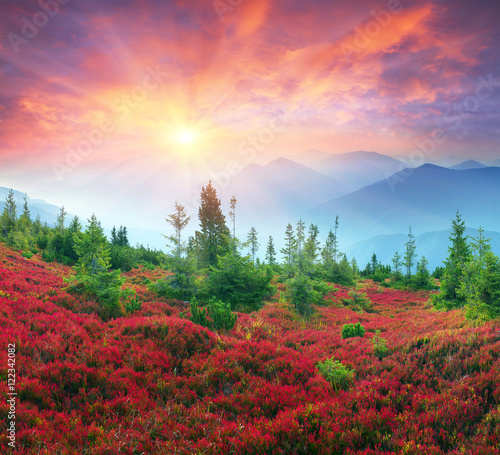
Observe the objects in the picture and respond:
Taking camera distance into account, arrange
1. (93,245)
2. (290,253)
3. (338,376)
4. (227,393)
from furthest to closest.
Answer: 1. (290,253)
2. (93,245)
3. (338,376)
4. (227,393)

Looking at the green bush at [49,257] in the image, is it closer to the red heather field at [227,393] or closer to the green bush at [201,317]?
the red heather field at [227,393]

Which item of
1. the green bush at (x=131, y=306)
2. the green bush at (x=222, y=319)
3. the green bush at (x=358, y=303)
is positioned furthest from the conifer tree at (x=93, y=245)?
the green bush at (x=358, y=303)

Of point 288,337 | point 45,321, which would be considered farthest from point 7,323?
point 288,337

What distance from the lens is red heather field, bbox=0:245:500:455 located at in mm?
3779

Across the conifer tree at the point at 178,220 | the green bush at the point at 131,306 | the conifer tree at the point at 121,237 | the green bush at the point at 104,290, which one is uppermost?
the conifer tree at the point at 121,237

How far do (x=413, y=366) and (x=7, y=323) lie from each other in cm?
1167

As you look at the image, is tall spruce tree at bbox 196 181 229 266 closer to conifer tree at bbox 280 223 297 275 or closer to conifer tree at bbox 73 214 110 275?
conifer tree at bbox 280 223 297 275

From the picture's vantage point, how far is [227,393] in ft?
17.9

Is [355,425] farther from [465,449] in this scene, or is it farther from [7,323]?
[7,323]

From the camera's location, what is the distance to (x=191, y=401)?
5125mm

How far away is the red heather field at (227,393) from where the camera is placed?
3.78 meters

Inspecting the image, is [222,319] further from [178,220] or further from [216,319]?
[178,220]

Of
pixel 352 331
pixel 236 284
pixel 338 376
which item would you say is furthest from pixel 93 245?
pixel 352 331

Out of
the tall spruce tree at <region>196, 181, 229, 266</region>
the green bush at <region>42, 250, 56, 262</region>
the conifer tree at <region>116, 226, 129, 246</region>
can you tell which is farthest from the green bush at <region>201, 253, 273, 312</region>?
→ the conifer tree at <region>116, 226, 129, 246</region>
